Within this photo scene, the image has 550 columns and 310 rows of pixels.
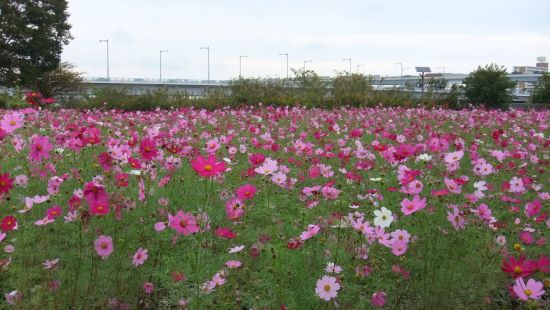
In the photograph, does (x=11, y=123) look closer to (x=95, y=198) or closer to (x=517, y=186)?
(x=95, y=198)

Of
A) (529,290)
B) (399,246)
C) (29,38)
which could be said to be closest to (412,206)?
(399,246)

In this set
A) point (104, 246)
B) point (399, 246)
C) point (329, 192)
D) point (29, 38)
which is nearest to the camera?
point (104, 246)

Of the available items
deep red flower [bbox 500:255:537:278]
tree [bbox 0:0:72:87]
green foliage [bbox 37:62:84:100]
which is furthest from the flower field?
green foliage [bbox 37:62:84:100]

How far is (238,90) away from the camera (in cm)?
1814

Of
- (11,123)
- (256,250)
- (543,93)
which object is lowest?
(256,250)

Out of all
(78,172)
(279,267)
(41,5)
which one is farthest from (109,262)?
(41,5)

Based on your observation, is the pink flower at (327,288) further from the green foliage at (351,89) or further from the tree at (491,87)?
the tree at (491,87)

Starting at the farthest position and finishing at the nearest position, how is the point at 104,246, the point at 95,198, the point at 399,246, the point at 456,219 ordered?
the point at 456,219 < the point at 399,246 < the point at 104,246 < the point at 95,198

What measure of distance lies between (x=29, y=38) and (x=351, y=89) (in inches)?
884

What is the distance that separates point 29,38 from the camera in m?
32.5

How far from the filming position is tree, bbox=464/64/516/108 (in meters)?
21.6

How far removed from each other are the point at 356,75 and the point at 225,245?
21284 mm

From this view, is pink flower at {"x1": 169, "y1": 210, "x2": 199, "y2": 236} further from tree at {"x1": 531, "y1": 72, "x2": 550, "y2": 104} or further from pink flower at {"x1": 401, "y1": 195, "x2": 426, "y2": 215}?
tree at {"x1": 531, "y1": 72, "x2": 550, "y2": 104}

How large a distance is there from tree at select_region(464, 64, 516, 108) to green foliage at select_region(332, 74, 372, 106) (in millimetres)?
4381
